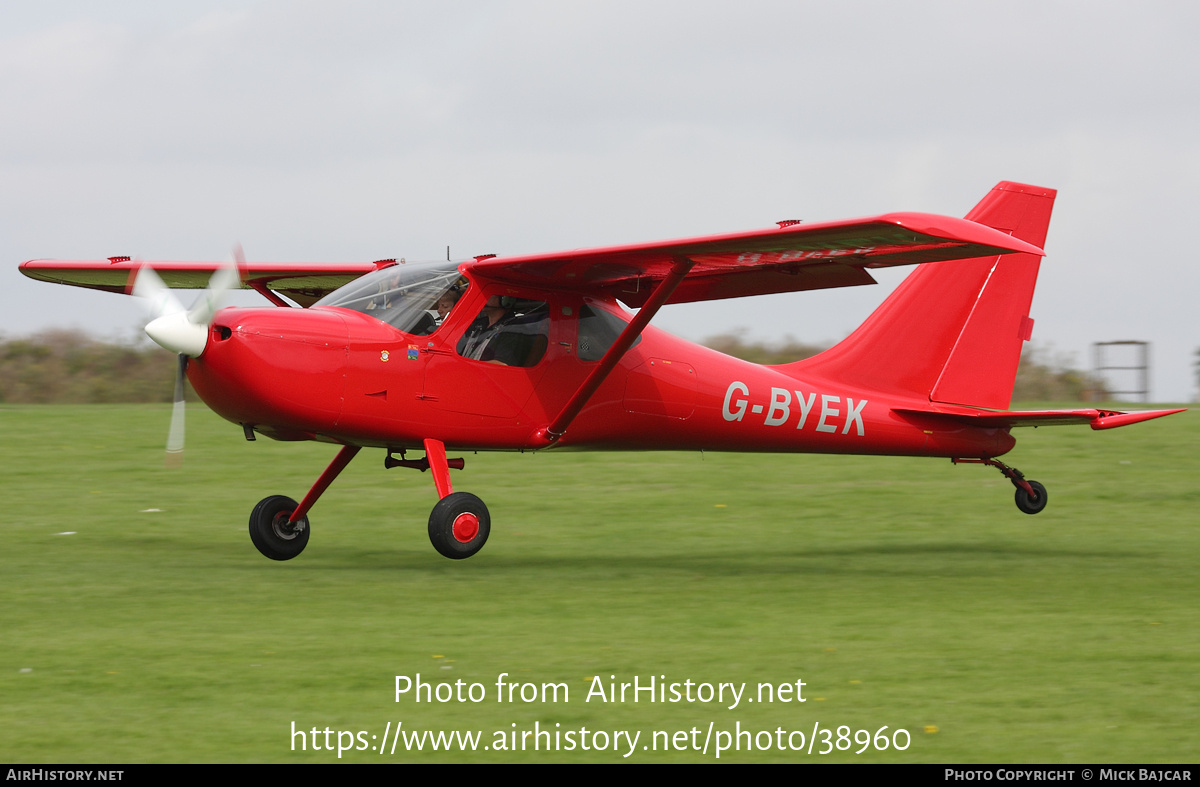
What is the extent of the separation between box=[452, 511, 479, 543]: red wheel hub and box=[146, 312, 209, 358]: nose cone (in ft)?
8.23

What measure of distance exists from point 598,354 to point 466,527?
2.25 metres

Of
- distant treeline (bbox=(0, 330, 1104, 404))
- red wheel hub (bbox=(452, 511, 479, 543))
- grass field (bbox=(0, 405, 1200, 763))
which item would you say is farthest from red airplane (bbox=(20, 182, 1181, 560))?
distant treeline (bbox=(0, 330, 1104, 404))

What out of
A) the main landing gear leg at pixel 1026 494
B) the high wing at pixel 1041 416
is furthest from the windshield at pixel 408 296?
the main landing gear leg at pixel 1026 494

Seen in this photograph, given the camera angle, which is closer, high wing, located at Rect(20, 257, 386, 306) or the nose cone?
the nose cone

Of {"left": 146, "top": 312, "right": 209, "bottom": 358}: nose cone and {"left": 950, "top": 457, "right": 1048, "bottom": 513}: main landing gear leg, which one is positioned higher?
{"left": 146, "top": 312, "right": 209, "bottom": 358}: nose cone

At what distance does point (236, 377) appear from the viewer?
385 inches

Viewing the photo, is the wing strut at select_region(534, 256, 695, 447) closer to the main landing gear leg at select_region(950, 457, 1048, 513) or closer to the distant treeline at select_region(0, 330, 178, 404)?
the main landing gear leg at select_region(950, 457, 1048, 513)

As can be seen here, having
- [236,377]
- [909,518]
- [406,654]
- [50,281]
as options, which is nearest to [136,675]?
[406,654]

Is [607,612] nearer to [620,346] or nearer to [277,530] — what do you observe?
[620,346]

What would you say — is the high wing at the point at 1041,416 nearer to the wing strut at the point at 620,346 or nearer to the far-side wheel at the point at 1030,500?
the far-side wheel at the point at 1030,500

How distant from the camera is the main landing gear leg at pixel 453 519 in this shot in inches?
409

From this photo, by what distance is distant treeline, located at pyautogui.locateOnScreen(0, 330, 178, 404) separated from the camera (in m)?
29.7

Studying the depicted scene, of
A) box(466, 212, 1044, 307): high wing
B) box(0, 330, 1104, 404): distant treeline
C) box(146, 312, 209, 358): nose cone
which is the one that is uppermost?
box(466, 212, 1044, 307): high wing
